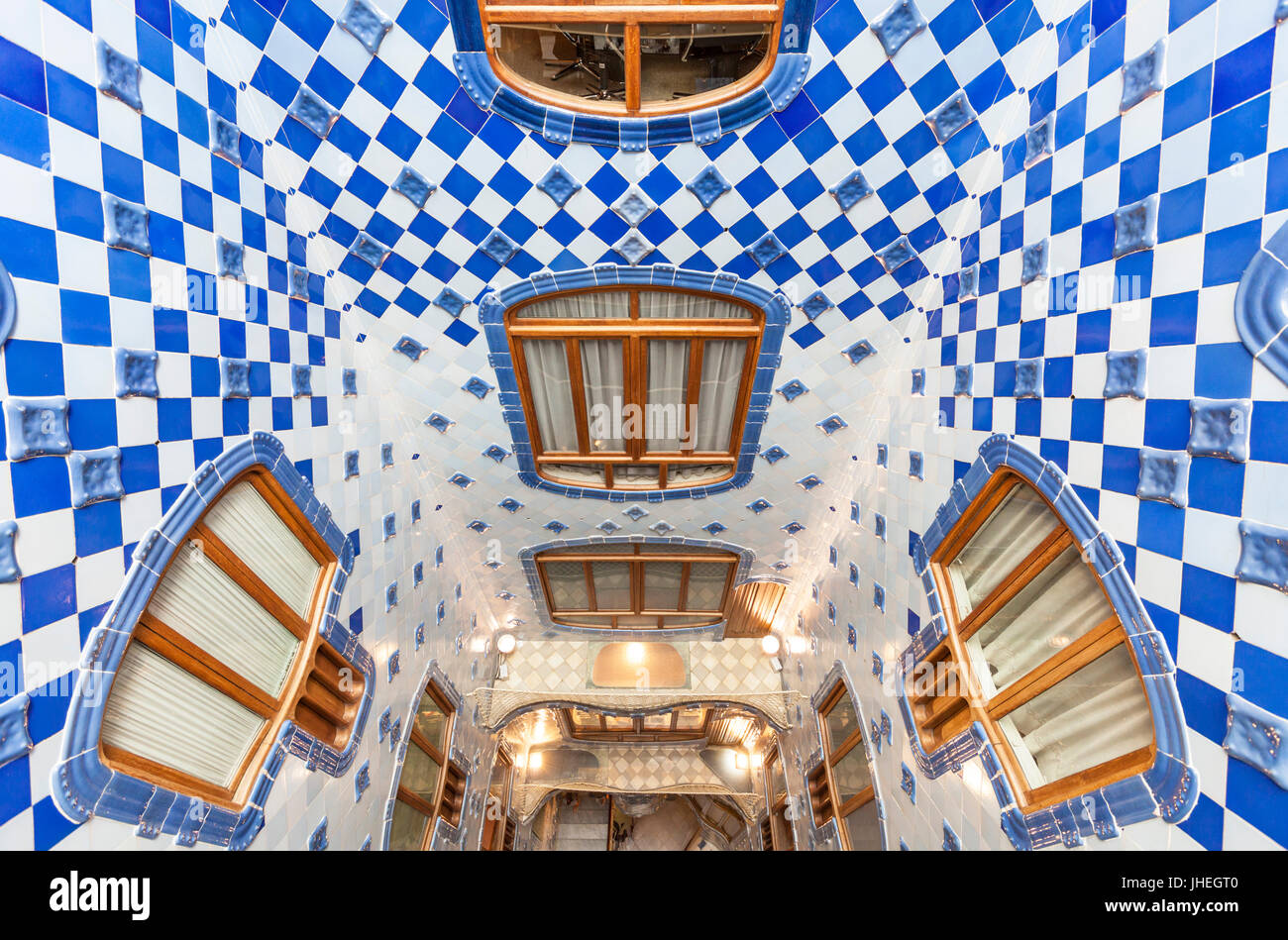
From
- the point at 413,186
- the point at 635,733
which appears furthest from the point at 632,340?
the point at 635,733

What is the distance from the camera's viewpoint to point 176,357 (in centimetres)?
268

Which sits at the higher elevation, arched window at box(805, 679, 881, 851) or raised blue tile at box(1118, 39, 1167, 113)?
raised blue tile at box(1118, 39, 1167, 113)

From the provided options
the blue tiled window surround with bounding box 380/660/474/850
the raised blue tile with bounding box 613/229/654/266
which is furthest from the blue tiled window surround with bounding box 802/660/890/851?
the raised blue tile with bounding box 613/229/654/266

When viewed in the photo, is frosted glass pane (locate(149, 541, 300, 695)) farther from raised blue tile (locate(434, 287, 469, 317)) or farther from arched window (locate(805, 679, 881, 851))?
arched window (locate(805, 679, 881, 851))

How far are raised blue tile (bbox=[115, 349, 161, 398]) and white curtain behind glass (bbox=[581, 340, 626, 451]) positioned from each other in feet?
8.43

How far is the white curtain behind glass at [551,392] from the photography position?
4.36 meters

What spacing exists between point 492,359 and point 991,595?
3.92m

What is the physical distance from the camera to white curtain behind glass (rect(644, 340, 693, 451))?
436 cm

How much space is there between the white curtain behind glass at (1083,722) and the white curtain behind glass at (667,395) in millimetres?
3165

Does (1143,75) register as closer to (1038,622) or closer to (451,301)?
(1038,622)

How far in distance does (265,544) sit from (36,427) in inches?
53.7

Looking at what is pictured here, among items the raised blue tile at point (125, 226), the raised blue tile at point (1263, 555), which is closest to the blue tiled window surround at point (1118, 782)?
the raised blue tile at point (1263, 555)

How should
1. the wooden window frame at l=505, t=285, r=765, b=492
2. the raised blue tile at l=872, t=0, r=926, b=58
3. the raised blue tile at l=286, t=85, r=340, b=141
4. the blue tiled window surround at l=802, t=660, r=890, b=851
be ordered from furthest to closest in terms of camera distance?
1. the blue tiled window surround at l=802, t=660, r=890, b=851
2. the wooden window frame at l=505, t=285, r=765, b=492
3. the raised blue tile at l=286, t=85, r=340, b=141
4. the raised blue tile at l=872, t=0, r=926, b=58
